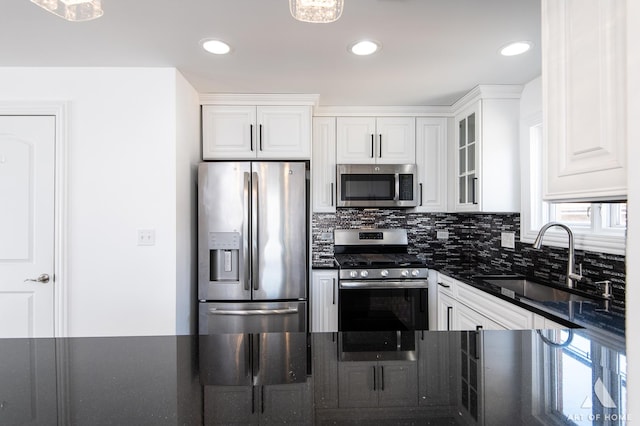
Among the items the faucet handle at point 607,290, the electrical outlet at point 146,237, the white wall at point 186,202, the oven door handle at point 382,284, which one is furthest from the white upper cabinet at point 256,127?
the faucet handle at point 607,290

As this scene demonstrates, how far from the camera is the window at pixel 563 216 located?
1.84m

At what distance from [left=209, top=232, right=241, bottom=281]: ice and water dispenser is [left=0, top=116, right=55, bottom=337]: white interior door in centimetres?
99

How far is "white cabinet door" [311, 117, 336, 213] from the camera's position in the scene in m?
3.03

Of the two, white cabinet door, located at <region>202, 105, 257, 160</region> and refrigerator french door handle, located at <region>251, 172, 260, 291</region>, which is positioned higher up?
white cabinet door, located at <region>202, 105, 257, 160</region>

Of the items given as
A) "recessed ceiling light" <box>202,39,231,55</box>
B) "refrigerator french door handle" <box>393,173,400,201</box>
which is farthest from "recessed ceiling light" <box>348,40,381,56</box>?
"refrigerator french door handle" <box>393,173,400,201</box>

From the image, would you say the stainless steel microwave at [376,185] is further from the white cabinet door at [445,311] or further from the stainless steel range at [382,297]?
the white cabinet door at [445,311]

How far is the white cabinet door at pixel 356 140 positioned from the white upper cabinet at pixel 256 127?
0.40 meters

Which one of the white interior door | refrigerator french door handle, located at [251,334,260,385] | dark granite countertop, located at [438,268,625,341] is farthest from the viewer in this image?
the white interior door

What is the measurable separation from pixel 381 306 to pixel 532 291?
3.50ft

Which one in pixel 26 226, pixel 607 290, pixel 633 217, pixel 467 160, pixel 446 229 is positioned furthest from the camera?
pixel 446 229

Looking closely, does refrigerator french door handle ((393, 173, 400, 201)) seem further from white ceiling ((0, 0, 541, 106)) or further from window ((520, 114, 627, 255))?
window ((520, 114, 627, 255))

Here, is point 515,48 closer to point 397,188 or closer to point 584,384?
point 397,188

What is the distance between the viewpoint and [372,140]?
9.94ft

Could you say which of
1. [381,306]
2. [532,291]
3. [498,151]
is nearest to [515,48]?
[498,151]
